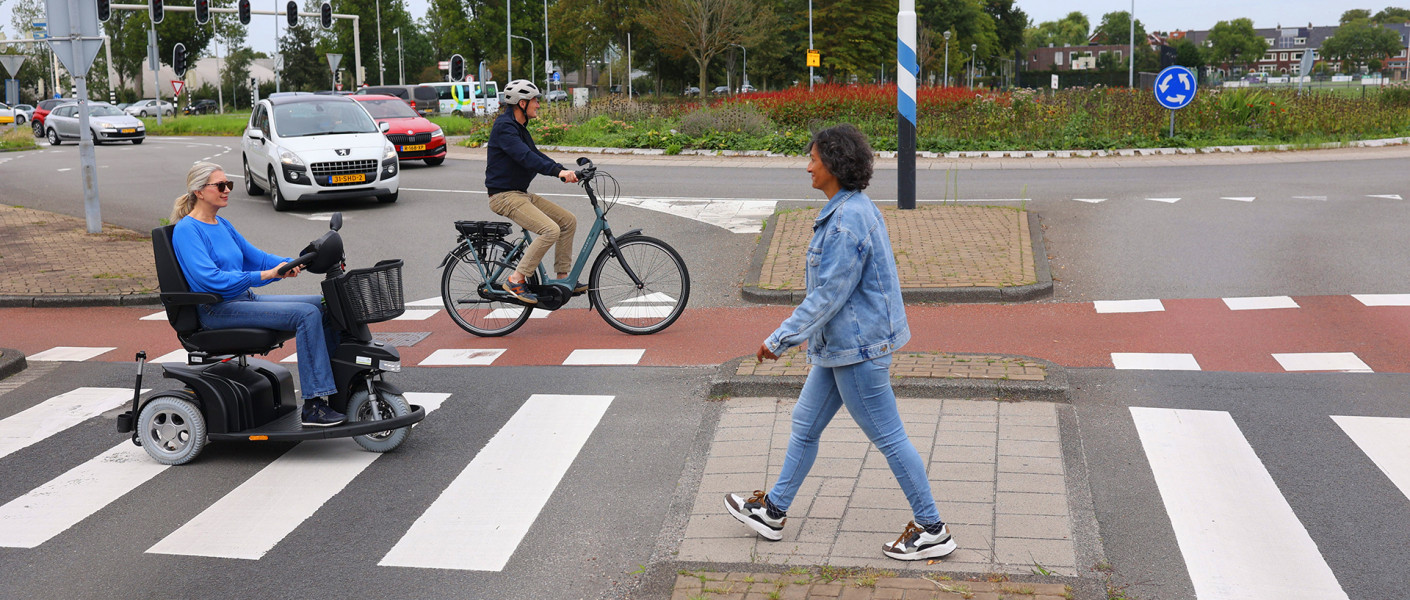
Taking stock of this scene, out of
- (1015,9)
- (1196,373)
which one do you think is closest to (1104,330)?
(1196,373)

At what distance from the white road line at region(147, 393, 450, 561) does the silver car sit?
3564cm

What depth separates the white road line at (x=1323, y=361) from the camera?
24.6ft

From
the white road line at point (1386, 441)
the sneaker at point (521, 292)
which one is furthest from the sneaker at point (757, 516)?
the sneaker at point (521, 292)

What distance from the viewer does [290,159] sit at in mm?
16984

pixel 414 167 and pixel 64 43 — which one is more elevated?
pixel 64 43

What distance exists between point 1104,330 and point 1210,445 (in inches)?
112

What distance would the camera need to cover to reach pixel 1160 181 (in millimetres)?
18438

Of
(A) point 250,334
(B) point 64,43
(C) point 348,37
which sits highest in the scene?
(C) point 348,37

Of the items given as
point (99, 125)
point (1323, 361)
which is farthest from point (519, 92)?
point (99, 125)

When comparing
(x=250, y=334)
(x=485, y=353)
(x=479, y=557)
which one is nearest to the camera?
(x=479, y=557)

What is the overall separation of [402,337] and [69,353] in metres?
2.42

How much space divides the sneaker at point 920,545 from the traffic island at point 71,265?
27.6 ft

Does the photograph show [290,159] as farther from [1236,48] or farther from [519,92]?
[1236,48]

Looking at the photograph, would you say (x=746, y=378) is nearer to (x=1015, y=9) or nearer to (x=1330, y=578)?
(x=1330, y=578)
